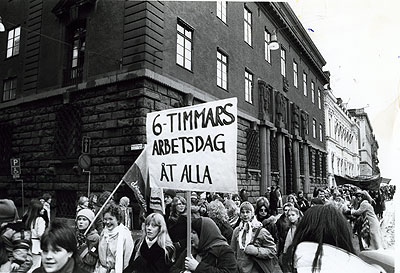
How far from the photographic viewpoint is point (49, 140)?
422 inches

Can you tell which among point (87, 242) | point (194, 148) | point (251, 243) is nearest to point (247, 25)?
point (194, 148)

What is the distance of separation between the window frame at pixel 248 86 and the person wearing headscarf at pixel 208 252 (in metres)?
10.1

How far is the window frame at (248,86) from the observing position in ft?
42.5

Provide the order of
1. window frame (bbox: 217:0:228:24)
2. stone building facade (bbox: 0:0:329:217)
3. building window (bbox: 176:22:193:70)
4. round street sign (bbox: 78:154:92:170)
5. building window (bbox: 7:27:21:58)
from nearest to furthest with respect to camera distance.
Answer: stone building facade (bbox: 0:0:329:217)
round street sign (bbox: 78:154:92:170)
building window (bbox: 176:22:193:70)
window frame (bbox: 217:0:228:24)
building window (bbox: 7:27:21:58)

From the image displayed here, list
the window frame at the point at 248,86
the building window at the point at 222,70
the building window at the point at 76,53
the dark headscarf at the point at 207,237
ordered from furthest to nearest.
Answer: the window frame at the point at 248,86, the building window at the point at 222,70, the building window at the point at 76,53, the dark headscarf at the point at 207,237

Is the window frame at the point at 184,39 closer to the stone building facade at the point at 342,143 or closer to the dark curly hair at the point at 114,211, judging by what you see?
the stone building facade at the point at 342,143

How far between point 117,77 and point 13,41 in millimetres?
4677

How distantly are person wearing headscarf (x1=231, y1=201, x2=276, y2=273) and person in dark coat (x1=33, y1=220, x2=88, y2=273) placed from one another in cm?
175

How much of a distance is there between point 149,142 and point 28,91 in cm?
911

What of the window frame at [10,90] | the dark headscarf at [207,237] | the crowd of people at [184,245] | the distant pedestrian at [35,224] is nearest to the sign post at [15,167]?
the window frame at [10,90]

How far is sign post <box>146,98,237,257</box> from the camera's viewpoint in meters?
3.14

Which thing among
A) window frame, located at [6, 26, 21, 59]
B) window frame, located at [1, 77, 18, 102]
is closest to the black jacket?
window frame, located at [1, 77, 18, 102]

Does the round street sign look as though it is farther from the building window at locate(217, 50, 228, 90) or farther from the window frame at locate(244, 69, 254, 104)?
the window frame at locate(244, 69, 254, 104)

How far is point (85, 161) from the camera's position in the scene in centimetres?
955
